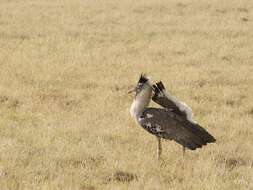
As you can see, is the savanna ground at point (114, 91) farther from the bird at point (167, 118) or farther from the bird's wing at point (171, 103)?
the bird's wing at point (171, 103)

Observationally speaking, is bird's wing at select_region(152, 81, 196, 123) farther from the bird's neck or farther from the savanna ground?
the savanna ground

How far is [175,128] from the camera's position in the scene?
7547 millimetres

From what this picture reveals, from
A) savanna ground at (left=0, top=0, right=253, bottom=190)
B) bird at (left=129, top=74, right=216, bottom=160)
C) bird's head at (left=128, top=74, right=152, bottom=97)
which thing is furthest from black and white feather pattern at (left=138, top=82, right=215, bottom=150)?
savanna ground at (left=0, top=0, right=253, bottom=190)

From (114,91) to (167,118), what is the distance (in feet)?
15.8

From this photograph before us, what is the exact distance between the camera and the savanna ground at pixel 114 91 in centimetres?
737

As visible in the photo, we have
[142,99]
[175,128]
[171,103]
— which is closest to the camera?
[175,128]

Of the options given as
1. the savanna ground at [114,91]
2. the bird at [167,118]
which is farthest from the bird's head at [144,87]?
the savanna ground at [114,91]

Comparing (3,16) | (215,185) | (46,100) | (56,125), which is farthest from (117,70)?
(3,16)

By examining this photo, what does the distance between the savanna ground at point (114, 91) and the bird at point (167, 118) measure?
42 centimetres

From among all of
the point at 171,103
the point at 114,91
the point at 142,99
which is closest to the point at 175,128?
the point at 171,103

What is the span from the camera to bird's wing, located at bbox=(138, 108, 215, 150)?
24.0 ft

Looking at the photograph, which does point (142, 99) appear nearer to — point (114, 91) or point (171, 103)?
point (171, 103)

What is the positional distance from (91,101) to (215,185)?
4.98m

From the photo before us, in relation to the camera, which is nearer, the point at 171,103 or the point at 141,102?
the point at 171,103
